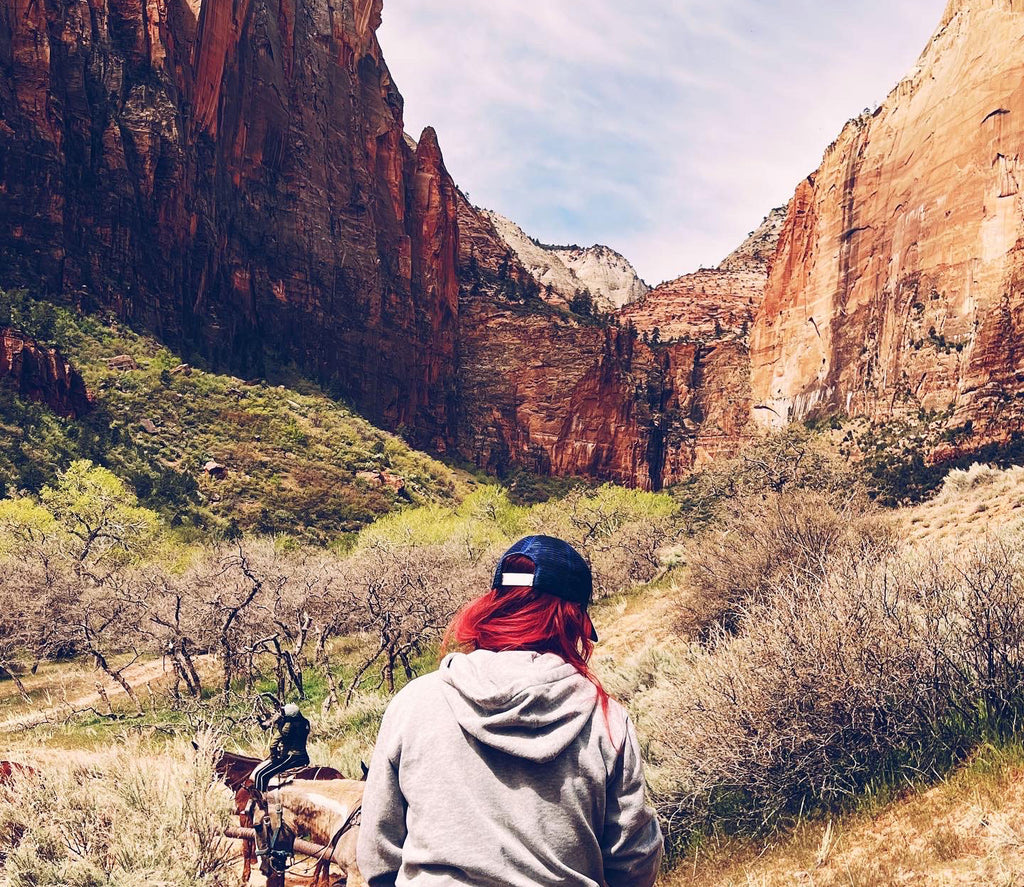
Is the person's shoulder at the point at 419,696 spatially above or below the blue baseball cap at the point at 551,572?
below

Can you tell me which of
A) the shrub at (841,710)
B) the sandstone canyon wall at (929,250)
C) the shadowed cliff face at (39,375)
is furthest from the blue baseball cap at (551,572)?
the sandstone canyon wall at (929,250)

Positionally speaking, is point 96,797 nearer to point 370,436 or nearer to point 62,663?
point 62,663

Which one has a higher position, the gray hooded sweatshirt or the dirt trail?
the gray hooded sweatshirt

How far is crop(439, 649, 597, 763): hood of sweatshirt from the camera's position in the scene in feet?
6.18

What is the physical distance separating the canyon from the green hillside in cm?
543

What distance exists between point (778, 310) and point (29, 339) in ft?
195

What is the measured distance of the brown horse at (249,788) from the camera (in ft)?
11.4

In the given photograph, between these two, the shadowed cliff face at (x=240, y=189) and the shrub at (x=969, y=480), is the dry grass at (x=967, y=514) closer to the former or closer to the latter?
the shrub at (x=969, y=480)

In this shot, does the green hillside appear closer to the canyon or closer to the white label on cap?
the canyon

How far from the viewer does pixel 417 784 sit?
196cm

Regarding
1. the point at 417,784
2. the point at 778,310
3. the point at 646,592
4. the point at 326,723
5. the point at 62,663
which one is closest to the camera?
the point at 417,784

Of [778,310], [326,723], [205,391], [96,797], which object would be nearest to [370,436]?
[205,391]

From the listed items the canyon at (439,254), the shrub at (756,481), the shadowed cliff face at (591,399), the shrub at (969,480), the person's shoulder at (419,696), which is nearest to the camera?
the person's shoulder at (419,696)

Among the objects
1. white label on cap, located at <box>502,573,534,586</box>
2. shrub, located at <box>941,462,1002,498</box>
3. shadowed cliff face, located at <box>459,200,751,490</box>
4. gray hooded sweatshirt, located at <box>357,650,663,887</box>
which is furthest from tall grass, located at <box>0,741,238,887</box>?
shadowed cliff face, located at <box>459,200,751,490</box>
